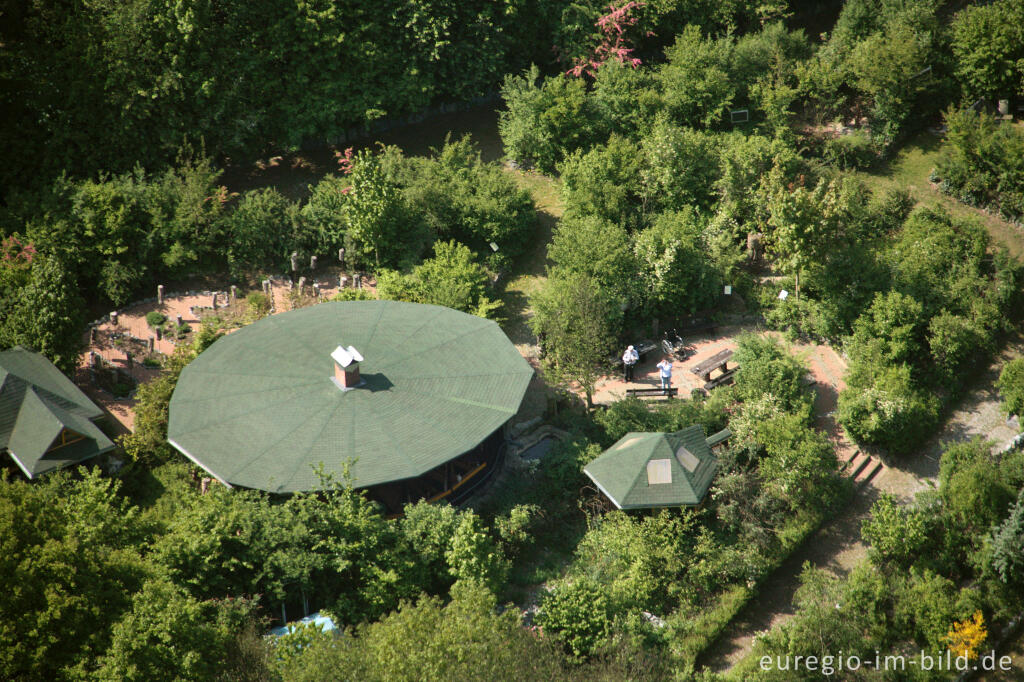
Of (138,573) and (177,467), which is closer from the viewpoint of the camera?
(138,573)

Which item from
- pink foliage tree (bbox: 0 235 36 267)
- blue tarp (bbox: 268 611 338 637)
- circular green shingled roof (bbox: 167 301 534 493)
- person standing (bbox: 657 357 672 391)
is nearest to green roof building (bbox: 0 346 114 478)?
circular green shingled roof (bbox: 167 301 534 493)

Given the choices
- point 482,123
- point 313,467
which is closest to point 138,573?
point 313,467

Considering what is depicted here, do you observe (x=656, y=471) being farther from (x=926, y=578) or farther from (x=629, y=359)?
(x=926, y=578)

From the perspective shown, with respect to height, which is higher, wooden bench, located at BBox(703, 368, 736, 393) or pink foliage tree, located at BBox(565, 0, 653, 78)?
pink foliage tree, located at BBox(565, 0, 653, 78)

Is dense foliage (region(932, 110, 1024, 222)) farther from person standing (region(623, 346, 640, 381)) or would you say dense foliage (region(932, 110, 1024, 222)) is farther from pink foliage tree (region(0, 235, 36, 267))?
pink foliage tree (region(0, 235, 36, 267))

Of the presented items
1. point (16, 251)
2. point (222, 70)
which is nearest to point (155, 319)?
point (16, 251)

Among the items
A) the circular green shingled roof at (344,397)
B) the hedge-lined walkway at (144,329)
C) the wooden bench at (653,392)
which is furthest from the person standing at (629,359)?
the hedge-lined walkway at (144,329)

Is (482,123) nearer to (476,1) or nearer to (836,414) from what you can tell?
(476,1)
